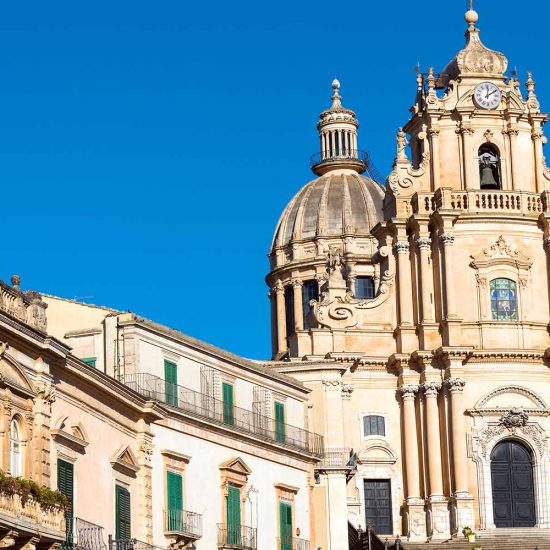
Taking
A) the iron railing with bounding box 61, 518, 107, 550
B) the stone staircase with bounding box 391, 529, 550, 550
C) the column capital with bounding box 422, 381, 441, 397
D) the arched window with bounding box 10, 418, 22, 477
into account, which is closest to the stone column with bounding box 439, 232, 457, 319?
the column capital with bounding box 422, 381, 441, 397

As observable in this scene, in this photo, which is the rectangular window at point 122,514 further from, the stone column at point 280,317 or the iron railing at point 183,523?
the stone column at point 280,317

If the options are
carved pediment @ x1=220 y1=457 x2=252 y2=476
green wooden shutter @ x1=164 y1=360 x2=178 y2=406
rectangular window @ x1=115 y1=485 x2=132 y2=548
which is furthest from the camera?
carved pediment @ x1=220 y1=457 x2=252 y2=476

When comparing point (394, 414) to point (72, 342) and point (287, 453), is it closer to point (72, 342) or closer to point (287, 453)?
point (287, 453)

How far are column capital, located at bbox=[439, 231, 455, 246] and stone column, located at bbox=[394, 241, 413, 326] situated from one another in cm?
192

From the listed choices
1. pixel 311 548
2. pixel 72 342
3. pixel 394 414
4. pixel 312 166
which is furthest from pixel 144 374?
pixel 312 166

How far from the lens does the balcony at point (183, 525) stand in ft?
167

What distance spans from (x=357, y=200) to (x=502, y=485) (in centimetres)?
2697

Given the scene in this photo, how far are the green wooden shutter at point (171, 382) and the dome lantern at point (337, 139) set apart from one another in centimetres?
4562

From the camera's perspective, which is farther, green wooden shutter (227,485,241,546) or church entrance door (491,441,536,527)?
church entrance door (491,441,536,527)

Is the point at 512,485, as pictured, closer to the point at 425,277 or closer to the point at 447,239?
the point at 425,277

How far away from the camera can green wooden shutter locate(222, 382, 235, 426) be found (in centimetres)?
5675

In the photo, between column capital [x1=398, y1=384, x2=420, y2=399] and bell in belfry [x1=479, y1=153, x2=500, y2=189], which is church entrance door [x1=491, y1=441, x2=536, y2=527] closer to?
column capital [x1=398, y1=384, x2=420, y2=399]

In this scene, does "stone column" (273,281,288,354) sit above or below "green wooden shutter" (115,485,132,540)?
above

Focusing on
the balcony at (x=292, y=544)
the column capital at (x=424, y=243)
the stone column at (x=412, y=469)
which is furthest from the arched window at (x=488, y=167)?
the balcony at (x=292, y=544)
